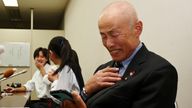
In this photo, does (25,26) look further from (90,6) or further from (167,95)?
(167,95)

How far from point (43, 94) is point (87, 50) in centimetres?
106

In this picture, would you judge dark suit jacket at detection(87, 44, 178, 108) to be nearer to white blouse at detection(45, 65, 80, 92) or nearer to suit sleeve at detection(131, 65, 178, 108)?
suit sleeve at detection(131, 65, 178, 108)

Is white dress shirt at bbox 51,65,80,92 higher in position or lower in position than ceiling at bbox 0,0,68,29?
lower

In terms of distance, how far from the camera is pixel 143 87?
1062mm

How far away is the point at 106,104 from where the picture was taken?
1115mm

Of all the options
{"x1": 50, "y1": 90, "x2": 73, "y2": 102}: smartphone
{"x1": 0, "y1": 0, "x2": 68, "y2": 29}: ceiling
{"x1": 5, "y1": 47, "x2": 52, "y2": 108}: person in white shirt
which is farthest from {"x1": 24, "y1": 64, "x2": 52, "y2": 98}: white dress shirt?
{"x1": 0, "y1": 0, "x2": 68, "y2": 29}: ceiling

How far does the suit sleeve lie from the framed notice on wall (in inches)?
187

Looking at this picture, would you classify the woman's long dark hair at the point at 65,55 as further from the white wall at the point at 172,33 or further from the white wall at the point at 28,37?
the white wall at the point at 28,37

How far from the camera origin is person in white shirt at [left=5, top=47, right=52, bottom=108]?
2988 mm

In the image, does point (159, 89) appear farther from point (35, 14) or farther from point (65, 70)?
point (35, 14)

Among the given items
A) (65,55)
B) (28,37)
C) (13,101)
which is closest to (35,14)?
(28,37)

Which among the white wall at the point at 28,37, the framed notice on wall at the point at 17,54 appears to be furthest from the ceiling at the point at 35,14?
the framed notice on wall at the point at 17,54

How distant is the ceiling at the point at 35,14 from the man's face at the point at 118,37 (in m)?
4.46

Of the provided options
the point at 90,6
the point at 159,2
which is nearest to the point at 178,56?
the point at 159,2
